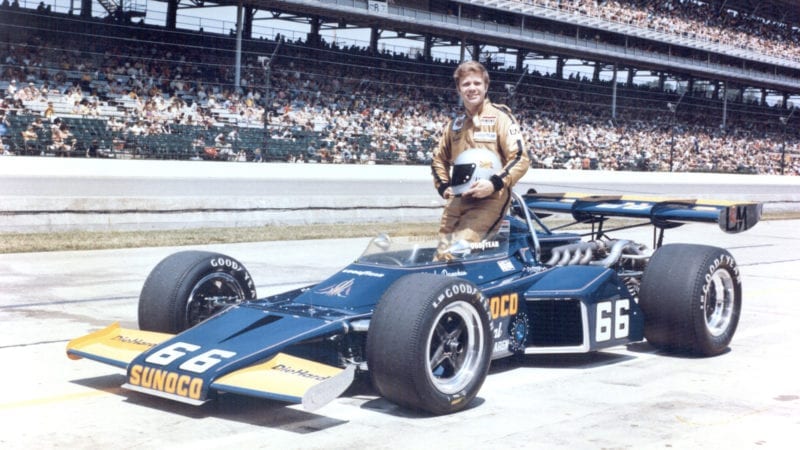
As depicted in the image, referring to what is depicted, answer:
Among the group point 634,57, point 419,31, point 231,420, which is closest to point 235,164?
point 419,31

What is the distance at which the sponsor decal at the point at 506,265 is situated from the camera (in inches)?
237

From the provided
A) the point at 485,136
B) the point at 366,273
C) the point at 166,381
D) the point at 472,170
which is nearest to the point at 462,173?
the point at 472,170

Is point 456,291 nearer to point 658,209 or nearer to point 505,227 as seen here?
point 505,227

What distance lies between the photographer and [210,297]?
19.3 ft

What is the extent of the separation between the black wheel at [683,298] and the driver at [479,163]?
3.75 feet

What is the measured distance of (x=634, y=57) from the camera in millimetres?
46750

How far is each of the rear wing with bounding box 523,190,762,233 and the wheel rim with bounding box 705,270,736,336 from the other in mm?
372

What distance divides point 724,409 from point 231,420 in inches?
100

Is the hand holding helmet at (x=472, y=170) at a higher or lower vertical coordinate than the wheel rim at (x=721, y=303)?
higher

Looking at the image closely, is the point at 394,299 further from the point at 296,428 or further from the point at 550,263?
the point at 550,263

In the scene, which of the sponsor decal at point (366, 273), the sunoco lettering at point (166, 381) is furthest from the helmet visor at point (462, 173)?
the sunoco lettering at point (166, 381)

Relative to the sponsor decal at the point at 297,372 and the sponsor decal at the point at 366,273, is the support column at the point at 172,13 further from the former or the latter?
the sponsor decal at the point at 297,372

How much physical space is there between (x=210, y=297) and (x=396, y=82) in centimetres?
3126

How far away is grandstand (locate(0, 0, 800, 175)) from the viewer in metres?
25.2
